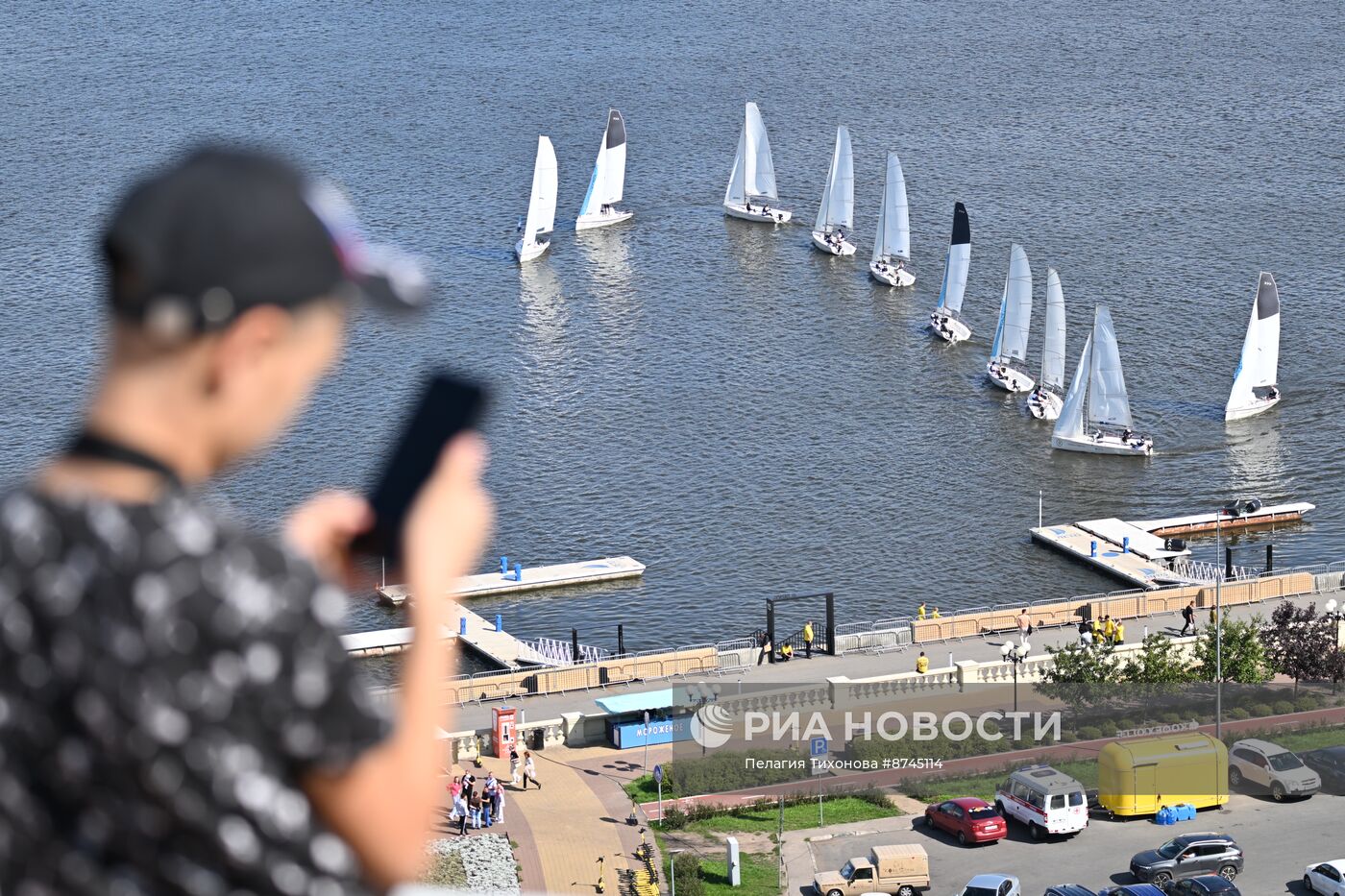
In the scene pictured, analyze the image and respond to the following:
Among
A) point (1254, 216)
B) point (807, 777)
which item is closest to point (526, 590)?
point (807, 777)

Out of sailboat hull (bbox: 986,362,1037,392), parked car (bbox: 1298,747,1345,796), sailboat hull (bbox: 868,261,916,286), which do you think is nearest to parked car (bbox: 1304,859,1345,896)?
parked car (bbox: 1298,747,1345,796)

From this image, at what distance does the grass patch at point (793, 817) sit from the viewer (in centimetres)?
3431

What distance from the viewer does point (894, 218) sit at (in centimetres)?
7462

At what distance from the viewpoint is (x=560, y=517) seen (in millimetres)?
52938

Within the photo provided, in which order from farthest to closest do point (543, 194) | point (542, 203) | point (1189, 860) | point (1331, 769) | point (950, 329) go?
point (543, 194) → point (542, 203) → point (950, 329) → point (1331, 769) → point (1189, 860)

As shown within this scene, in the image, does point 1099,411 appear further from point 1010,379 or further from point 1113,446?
point 1010,379

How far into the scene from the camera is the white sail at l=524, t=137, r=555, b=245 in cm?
7881

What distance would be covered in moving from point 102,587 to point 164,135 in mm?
89959

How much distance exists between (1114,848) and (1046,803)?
138 cm

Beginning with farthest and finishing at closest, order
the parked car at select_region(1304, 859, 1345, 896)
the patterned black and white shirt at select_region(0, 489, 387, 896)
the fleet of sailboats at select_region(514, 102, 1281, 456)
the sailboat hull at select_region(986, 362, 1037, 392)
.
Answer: the sailboat hull at select_region(986, 362, 1037, 392), the fleet of sailboats at select_region(514, 102, 1281, 456), the parked car at select_region(1304, 859, 1345, 896), the patterned black and white shirt at select_region(0, 489, 387, 896)

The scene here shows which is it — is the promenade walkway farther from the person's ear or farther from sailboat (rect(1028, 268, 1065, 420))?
the person's ear

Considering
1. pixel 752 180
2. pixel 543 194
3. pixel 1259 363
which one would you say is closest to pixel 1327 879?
pixel 1259 363

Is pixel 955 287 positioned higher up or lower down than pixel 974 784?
higher up

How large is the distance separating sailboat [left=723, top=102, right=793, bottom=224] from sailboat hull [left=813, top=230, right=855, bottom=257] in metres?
2.58
